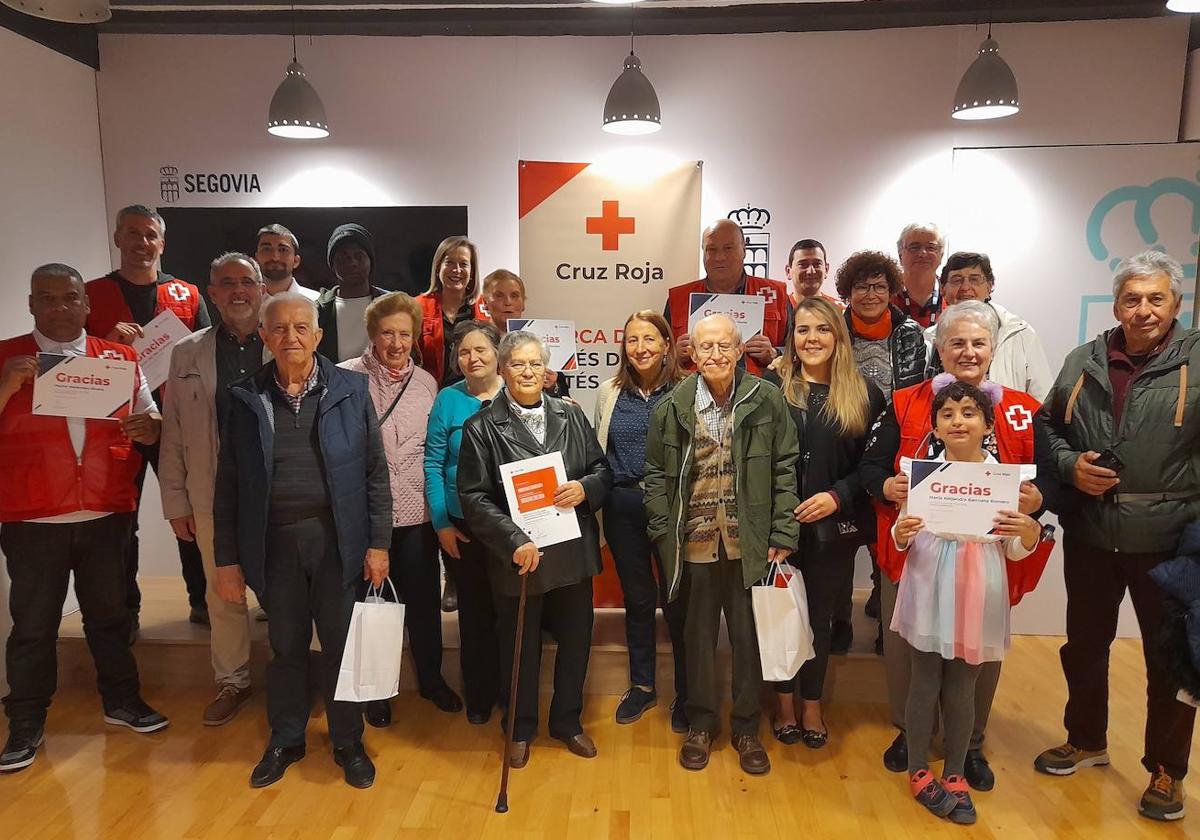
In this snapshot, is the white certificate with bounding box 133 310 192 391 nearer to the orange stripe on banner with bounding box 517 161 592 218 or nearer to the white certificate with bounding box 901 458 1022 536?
the orange stripe on banner with bounding box 517 161 592 218

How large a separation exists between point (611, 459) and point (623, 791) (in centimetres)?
120

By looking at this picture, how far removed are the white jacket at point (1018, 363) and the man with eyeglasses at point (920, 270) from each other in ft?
1.45

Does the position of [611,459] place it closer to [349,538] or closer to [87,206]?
[349,538]

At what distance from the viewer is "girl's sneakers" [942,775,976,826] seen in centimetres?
244

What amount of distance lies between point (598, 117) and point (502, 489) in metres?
2.49

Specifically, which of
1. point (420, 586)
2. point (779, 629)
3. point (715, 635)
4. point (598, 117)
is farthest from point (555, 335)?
point (598, 117)

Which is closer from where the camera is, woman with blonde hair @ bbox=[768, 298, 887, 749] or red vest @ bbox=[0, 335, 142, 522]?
woman with blonde hair @ bbox=[768, 298, 887, 749]

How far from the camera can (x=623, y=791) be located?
261 cm

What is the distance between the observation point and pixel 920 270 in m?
3.42

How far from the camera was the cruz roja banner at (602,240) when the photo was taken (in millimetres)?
4102

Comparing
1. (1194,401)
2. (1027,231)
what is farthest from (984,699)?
(1027,231)

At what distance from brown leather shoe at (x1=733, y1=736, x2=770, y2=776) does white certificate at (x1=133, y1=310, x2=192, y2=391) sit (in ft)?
9.30

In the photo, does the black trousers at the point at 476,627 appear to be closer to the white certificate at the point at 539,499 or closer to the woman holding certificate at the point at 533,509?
the woman holding certificate at the point at 533,509

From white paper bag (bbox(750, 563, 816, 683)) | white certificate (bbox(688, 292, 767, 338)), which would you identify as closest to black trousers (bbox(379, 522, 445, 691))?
white paper bag (bbox(750, 563, 816, 683))
